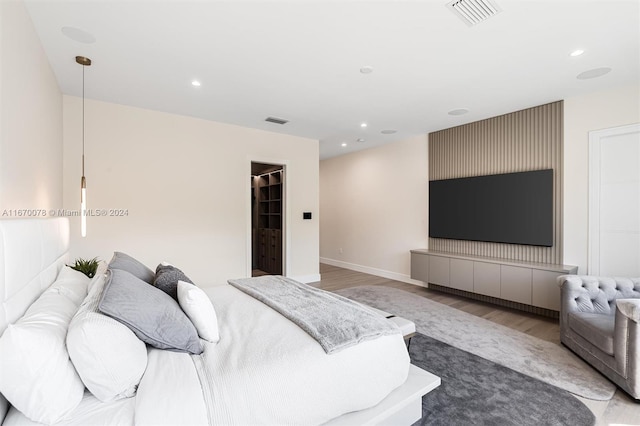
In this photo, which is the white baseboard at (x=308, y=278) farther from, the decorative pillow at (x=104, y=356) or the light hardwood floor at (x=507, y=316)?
the decorative pillow at (x=104, y=356)

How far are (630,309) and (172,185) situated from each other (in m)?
5.02

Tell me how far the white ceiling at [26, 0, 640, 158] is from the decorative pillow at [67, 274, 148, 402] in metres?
2.07

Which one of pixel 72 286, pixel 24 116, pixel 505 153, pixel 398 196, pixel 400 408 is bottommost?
pixel 400 408

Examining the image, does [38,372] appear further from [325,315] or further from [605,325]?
[605,325]

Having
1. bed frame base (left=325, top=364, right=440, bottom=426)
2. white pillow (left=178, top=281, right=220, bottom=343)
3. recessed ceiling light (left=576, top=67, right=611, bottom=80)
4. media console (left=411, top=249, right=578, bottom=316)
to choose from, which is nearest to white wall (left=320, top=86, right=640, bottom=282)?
media console (left=411, top=249, right=578, bottom=316)

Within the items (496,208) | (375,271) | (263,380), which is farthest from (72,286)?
(375,271)

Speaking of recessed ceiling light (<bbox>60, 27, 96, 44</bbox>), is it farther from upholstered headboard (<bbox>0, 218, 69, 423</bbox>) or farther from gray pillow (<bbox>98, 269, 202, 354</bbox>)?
gray pillow (<bbox>98, 269, 202, 354</bbox>)

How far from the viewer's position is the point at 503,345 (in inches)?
117

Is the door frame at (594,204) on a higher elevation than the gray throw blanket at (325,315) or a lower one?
higher

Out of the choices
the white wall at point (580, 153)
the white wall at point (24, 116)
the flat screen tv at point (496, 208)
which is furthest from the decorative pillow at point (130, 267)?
the white wall at point (580, 153)

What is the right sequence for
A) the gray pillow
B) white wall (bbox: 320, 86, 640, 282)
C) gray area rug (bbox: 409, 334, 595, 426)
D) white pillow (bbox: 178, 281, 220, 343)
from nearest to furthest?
the gray pillow → white pillow (bbox: 178, 281, 220, 343) → gray area rug (bbox: 409, 334, 595, 426) → white wall (bbox: 320, 86, 640, 282)

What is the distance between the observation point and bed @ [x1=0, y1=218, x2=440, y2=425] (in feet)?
3.46

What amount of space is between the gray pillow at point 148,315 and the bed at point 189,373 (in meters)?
0.04

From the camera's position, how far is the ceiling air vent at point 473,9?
2023 millimetres
